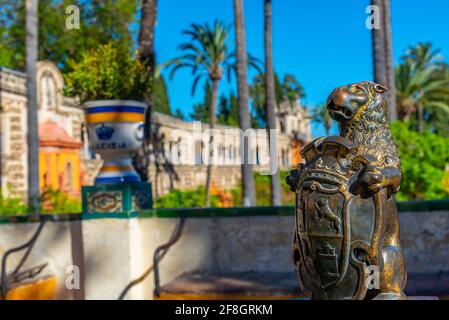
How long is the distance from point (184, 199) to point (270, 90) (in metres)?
7.46

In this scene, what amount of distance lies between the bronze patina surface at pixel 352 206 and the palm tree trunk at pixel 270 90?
45.1 ft

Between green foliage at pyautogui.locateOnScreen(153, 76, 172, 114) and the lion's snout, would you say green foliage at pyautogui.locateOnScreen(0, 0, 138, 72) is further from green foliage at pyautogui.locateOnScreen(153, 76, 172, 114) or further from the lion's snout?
the lion's snout

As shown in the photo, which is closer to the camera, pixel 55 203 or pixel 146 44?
pixel 146 44

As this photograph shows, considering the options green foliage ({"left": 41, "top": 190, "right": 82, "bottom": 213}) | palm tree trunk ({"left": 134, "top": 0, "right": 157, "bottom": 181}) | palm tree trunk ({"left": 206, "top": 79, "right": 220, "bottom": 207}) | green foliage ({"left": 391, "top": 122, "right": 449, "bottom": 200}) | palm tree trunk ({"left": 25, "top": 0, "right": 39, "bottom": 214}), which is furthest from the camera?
palm tree trunk ({"left": 206, "top": 79, "right": 220, "bottom": 207})

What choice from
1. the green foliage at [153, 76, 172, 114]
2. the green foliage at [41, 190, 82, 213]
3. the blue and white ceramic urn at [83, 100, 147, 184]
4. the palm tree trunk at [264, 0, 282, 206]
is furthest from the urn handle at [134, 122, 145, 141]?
the green foliage at [153, 76, 172, 114]

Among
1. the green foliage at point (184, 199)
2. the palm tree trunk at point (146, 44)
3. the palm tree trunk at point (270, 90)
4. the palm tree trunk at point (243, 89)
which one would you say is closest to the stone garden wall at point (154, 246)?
the palm tree trunk at point (146, 44)

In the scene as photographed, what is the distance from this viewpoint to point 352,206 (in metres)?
3.30

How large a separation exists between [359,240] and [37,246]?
4933mm

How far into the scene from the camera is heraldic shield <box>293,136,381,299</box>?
10.8 ft

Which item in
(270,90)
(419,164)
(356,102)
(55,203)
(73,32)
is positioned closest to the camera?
(356,102)

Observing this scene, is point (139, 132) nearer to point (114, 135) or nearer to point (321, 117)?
point (114, 135)

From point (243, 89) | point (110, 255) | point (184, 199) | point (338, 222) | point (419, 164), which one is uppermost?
point (243, 89)

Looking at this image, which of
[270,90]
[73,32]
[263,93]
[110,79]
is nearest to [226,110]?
[263,93]
